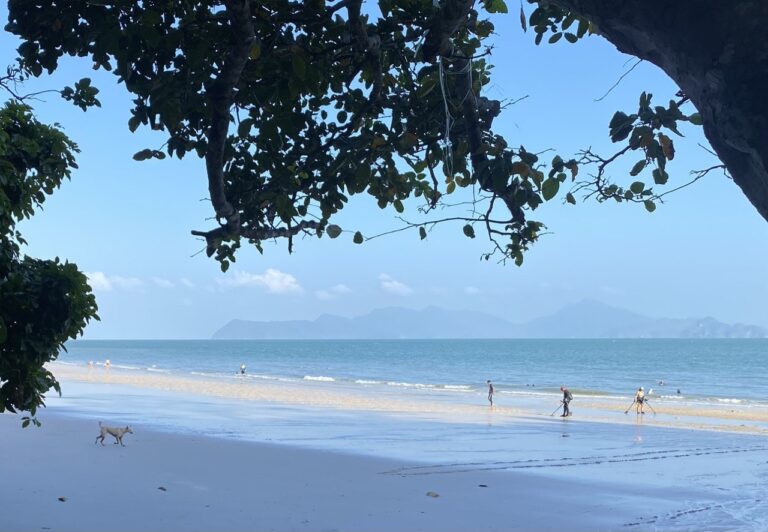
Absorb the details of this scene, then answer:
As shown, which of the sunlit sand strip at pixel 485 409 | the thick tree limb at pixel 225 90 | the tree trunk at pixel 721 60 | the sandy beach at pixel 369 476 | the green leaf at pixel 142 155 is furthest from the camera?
the sunlit sand strip at pixel 485 409

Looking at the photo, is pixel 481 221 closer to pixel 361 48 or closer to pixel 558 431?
pixel 361 48

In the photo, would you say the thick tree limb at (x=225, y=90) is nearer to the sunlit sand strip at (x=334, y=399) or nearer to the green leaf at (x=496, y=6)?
the green leaf at (x=496, y=6)

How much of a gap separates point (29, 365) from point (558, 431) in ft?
59.3

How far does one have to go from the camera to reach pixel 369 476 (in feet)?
43.1

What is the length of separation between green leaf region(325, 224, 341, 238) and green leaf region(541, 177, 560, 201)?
1488 mm

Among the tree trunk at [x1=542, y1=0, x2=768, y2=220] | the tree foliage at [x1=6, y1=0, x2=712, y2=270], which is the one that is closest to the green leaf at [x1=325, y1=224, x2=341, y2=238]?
the tree foliage at [x1=6, y1=0, x2=712, y2=270]

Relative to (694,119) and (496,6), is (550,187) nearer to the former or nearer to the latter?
(694,119)

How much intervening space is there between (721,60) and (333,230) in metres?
2.60

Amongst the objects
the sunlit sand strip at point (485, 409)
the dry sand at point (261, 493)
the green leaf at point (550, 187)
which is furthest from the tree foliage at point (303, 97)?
the sunlit sand strip at point (485, 409)

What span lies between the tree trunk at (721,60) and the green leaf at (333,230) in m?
2.26

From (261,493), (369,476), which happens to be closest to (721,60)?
(261,493)

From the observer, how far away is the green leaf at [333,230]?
14.4 ft

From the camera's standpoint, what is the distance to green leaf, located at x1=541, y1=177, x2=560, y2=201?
10.4 ft

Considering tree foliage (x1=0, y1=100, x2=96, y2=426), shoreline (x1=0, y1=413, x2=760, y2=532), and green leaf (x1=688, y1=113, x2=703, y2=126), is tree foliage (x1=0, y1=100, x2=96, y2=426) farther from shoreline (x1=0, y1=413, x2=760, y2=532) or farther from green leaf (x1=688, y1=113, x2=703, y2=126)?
green leaf (x1=688, y1=113, x2=703, y2=126)
